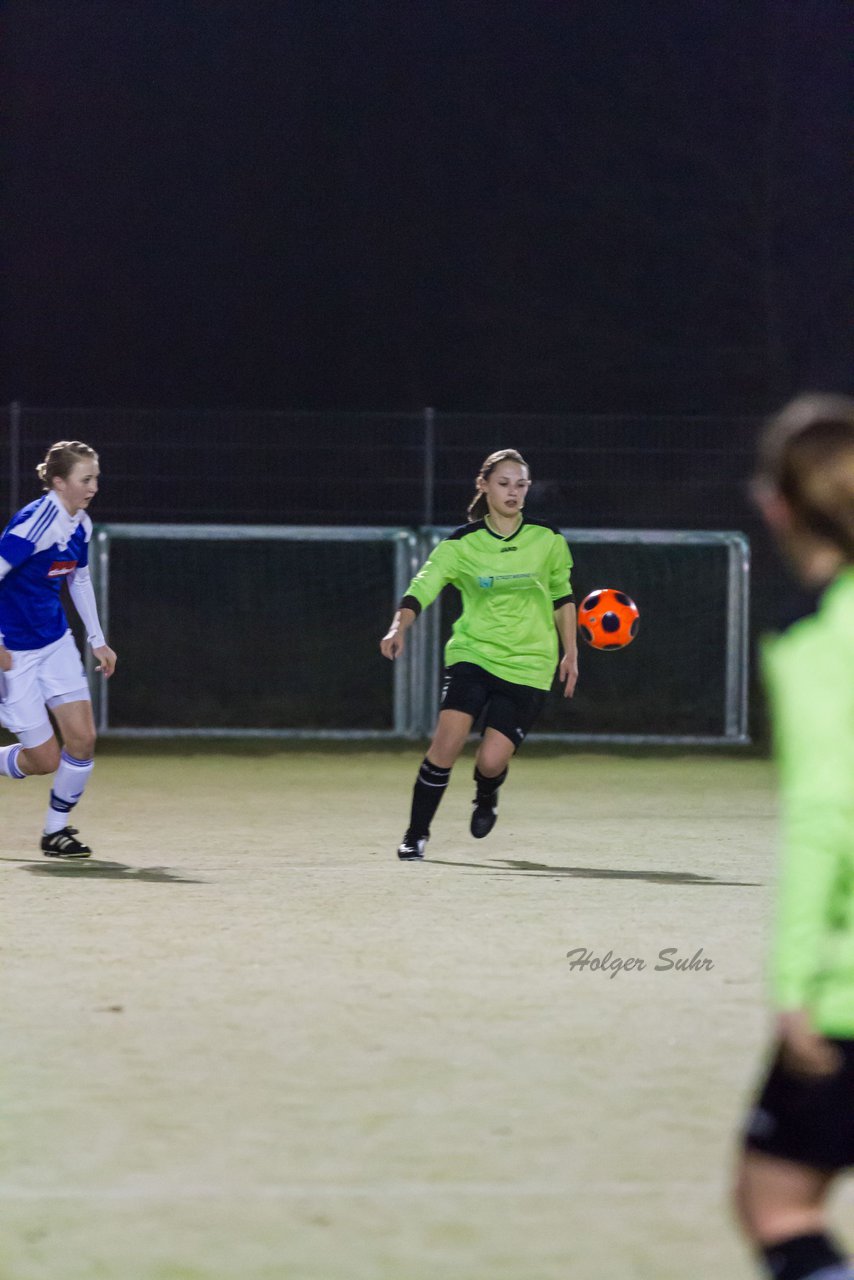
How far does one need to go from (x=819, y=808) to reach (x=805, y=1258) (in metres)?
0.59

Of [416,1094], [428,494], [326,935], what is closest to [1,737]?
[428,494]

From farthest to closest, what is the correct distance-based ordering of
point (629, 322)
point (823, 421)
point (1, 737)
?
1. point (629, 322)
2. point (1, 737)
3. point (823, 421)

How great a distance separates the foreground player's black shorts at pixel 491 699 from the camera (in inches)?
350

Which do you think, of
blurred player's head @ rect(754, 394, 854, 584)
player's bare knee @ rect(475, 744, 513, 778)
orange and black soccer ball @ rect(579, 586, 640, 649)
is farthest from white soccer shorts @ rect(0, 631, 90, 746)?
blurred player's head @ rect(754, 394, 854, 584)

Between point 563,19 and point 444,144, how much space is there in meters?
2.18

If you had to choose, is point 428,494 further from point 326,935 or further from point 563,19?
point 563,19

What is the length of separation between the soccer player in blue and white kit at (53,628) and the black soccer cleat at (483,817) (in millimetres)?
1683

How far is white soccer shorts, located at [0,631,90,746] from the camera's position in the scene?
344 inches

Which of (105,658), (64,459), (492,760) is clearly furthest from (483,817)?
(64,459)

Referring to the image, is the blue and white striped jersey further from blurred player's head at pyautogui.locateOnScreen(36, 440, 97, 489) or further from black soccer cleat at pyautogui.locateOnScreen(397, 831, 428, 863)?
black soccer cleat at pyautogui.locateOnScreen(397, 831, 428, 863)

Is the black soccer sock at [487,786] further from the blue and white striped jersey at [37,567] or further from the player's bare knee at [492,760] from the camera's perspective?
the blue and white striped jersey at [37,567]

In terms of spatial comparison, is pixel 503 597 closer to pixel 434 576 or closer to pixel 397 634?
pixel 434 576

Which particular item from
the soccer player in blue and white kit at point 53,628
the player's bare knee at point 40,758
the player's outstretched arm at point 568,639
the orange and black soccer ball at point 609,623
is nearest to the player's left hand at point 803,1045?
the soccer player in blue and white kit at point 53,628

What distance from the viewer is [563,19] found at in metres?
26.7
